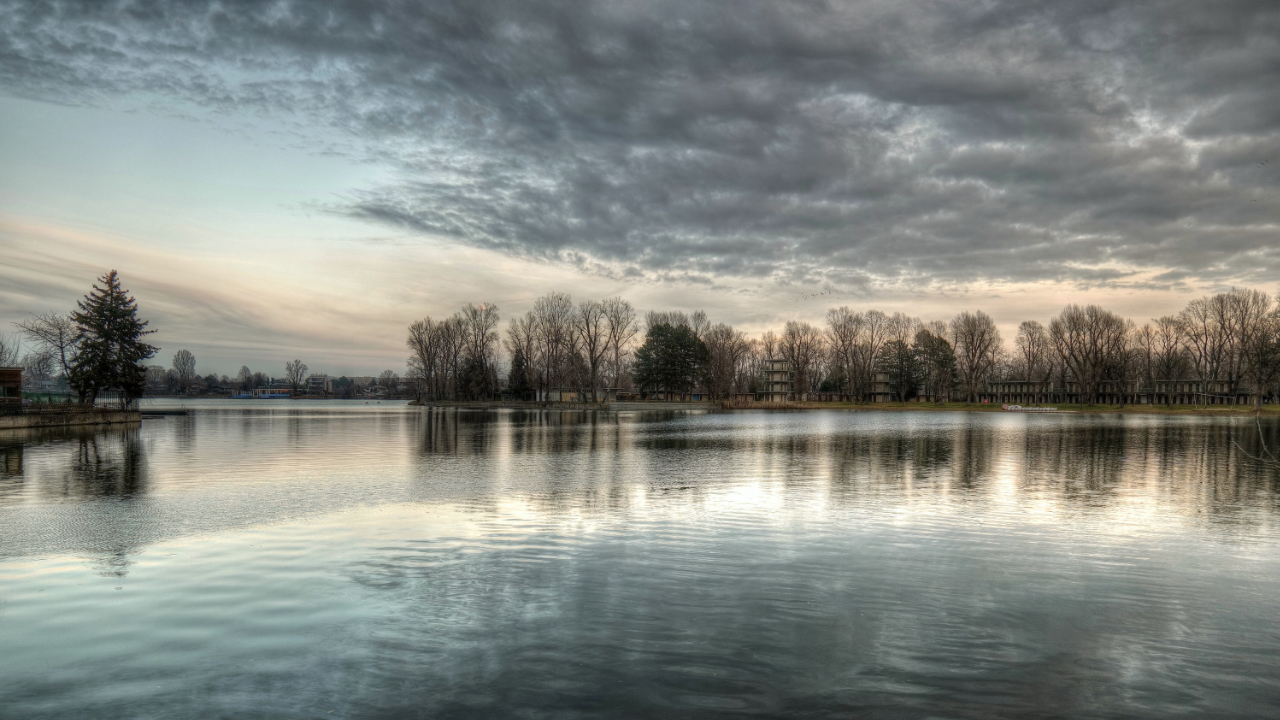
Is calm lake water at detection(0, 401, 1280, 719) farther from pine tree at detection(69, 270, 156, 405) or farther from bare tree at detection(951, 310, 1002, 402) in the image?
bare tree at detection(951, 310, 1002, 402)

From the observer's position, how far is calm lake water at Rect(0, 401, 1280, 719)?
5.96m

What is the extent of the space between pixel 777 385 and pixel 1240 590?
15290cm

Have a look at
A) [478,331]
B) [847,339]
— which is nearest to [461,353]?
[478,331]

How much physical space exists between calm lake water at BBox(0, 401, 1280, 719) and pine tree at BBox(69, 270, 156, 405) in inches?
1765

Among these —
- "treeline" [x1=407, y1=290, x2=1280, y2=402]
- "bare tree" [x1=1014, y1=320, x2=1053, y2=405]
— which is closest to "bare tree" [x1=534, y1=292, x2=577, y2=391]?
"treeline" [x1=407, y1=290, x2=1280, y2=402]

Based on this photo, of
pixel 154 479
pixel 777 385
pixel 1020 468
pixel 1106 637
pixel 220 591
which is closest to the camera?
pixel 1106 637

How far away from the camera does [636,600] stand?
8.54 m

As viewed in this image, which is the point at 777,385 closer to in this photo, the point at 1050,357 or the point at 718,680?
the point at 1050,357

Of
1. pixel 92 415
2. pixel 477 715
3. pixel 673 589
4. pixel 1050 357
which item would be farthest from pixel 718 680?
pixel 1050 357

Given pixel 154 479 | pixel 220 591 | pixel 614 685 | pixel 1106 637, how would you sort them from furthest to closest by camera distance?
pixel 154 479 < pixel 220 591 < pixel 1106 637 < pixel 614 685

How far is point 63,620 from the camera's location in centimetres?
773

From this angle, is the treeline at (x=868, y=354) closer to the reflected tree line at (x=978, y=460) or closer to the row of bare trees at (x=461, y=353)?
the row of bare trees at (x=461, y=353)

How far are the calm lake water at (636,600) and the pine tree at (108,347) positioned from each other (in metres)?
44.8

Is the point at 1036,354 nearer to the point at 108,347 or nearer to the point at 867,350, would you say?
the point at 867,350
